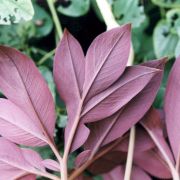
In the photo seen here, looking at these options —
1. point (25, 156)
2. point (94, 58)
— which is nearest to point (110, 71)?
point (94, 58)

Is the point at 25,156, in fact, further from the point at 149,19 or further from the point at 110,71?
the point at 149,19

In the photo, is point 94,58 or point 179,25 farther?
point 179,25

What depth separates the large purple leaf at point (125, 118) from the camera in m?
→ 0.40

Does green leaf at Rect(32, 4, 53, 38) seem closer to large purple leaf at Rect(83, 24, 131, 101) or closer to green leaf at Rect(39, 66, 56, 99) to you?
green leaf at Rect(39, 66, 56, 99)

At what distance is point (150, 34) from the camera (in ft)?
1.76

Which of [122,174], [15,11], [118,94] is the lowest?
[122,174]

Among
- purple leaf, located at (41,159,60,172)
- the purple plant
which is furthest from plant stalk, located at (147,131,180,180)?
purple leaf, located at (41,159,60,172)

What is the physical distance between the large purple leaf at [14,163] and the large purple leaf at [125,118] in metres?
0.06

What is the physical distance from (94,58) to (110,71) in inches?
0.8

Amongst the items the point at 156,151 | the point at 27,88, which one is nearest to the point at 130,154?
the point at 156,151

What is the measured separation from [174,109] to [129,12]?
165mm

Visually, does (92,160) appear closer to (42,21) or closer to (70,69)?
(70,69)

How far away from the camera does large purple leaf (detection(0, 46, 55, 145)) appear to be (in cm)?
37

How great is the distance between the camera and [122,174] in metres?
0.43
